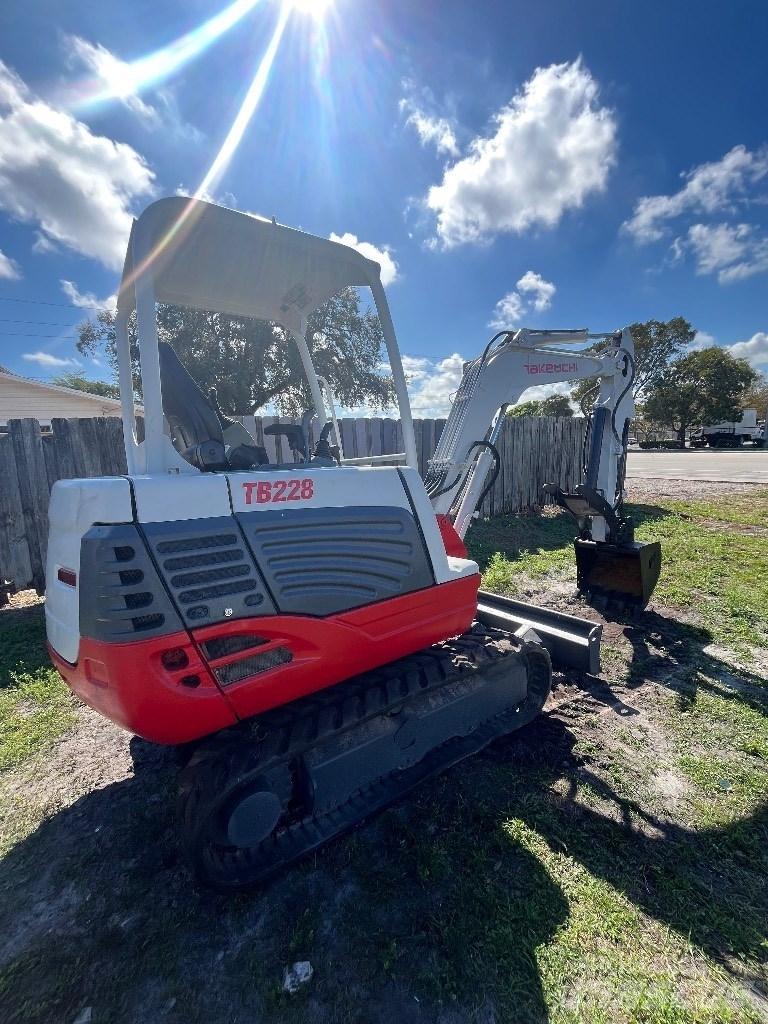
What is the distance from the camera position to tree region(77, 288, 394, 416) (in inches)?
421

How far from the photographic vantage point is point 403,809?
2.57m

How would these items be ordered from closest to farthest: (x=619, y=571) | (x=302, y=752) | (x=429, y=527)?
1. (x=302, y=752)
2. (x=429, y=527)
3. (x=619, y=571)

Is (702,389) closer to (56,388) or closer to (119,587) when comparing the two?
(56,388)

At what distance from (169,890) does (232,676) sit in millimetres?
1077

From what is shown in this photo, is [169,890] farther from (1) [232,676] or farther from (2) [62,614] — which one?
(2) [62,614]

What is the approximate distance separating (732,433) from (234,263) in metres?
54.6

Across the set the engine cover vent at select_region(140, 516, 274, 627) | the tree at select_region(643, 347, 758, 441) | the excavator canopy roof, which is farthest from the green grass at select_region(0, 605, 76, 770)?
the tree at select_region(643, 347, 758, 441)

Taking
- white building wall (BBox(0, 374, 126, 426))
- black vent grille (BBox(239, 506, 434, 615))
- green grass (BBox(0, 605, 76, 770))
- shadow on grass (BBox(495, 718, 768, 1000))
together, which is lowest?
shadow on grass (BBox(495, 718, 768, 1000))

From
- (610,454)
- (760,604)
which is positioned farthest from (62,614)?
(760,604)

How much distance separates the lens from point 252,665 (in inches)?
83.0

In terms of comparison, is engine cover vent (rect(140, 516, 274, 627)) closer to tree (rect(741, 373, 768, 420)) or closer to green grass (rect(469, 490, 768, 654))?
green grass (rect(469, 490, 768, 654))

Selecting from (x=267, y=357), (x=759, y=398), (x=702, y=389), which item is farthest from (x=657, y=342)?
(x=267, y=357)

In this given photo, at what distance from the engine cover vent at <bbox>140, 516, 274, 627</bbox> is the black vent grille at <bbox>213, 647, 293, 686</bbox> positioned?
21cm

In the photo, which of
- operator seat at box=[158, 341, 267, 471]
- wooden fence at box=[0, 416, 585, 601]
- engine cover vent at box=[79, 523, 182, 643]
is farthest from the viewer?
wooden fence at box=[0, 416, 585, 601]
